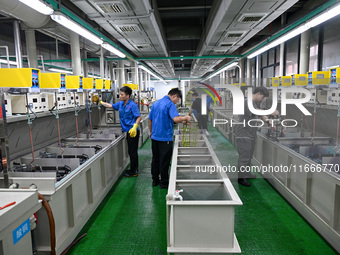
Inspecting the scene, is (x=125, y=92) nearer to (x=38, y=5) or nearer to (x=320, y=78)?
(x=38, y=5)

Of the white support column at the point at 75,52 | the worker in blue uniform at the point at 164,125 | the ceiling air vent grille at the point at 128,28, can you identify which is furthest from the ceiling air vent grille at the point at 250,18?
the white support column at the point at 75,52

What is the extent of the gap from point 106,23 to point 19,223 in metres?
3.50

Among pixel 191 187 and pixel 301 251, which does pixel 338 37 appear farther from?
pixel 191 187

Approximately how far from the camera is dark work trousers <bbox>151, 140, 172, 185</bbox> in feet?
11.5

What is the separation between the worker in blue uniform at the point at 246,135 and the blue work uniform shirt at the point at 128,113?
5.44ft

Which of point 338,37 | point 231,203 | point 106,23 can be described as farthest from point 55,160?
point 338,37

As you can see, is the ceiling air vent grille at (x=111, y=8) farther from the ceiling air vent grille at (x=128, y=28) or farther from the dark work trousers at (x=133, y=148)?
the dark work trousers at (x=133, y=148)

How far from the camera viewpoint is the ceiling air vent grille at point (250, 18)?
12.4ft

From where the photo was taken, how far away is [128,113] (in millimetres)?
4023

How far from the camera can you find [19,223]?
1.36 m

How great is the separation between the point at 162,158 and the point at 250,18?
2644 millimetres

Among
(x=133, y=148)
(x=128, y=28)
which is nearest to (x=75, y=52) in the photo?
(x=128, y=28)

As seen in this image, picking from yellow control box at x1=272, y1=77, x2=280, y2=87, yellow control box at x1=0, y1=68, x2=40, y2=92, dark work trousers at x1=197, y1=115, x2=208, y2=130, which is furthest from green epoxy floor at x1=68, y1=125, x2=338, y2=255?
dark work trousers at x1=197, y1=115, x2=208, y2=130

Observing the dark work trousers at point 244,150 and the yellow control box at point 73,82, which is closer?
the yellow control box at point 73,82
